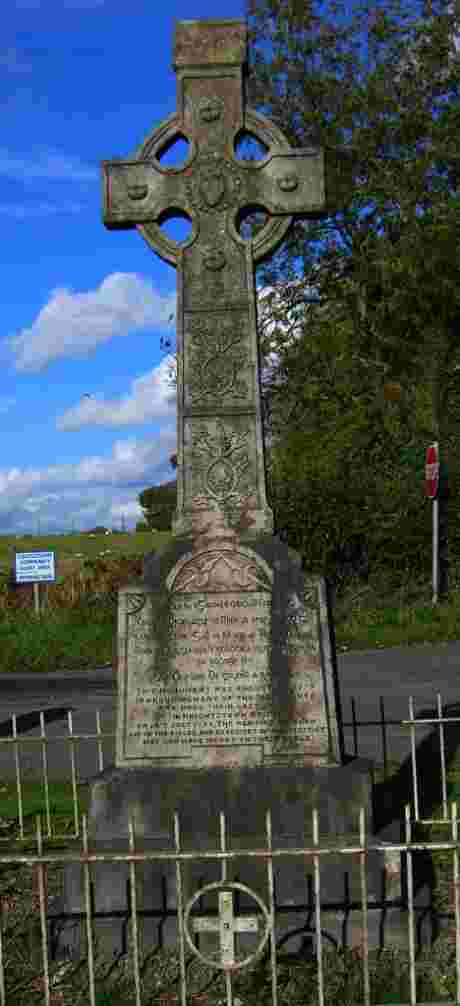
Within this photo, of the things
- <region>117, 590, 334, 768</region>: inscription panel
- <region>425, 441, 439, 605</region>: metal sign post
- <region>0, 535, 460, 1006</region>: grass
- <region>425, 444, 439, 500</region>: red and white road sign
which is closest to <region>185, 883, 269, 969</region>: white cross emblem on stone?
<region>0, 535, 460, 1006</region>: grass

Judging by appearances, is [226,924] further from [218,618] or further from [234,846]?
[218,618]

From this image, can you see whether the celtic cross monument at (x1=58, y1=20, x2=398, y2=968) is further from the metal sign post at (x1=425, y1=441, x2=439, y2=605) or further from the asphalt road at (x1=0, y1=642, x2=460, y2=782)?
the metal sign post at (x1=425, y1=441, x2=439, y2=605)

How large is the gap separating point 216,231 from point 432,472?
47.0 feet

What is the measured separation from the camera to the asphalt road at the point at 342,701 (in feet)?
34.7

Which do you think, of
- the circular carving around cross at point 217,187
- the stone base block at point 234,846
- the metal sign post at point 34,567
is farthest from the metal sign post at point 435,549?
the stone base block at point 234,846

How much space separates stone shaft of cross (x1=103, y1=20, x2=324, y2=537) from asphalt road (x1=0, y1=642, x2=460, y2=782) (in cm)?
332

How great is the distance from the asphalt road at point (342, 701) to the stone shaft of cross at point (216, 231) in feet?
10.9

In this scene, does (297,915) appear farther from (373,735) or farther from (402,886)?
(373,735)

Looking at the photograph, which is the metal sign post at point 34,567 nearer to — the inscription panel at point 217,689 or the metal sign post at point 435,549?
the metal sign post at point 435,549

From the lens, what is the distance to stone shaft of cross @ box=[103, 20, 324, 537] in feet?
21.2

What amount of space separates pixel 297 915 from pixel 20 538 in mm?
56890

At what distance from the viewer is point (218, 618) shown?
6273 mm

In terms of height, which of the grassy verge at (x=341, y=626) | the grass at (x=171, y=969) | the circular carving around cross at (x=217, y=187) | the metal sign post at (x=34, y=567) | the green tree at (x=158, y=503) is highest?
the green tree at (x=158, y=503)

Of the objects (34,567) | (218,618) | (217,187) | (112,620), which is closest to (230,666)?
(218,618)
